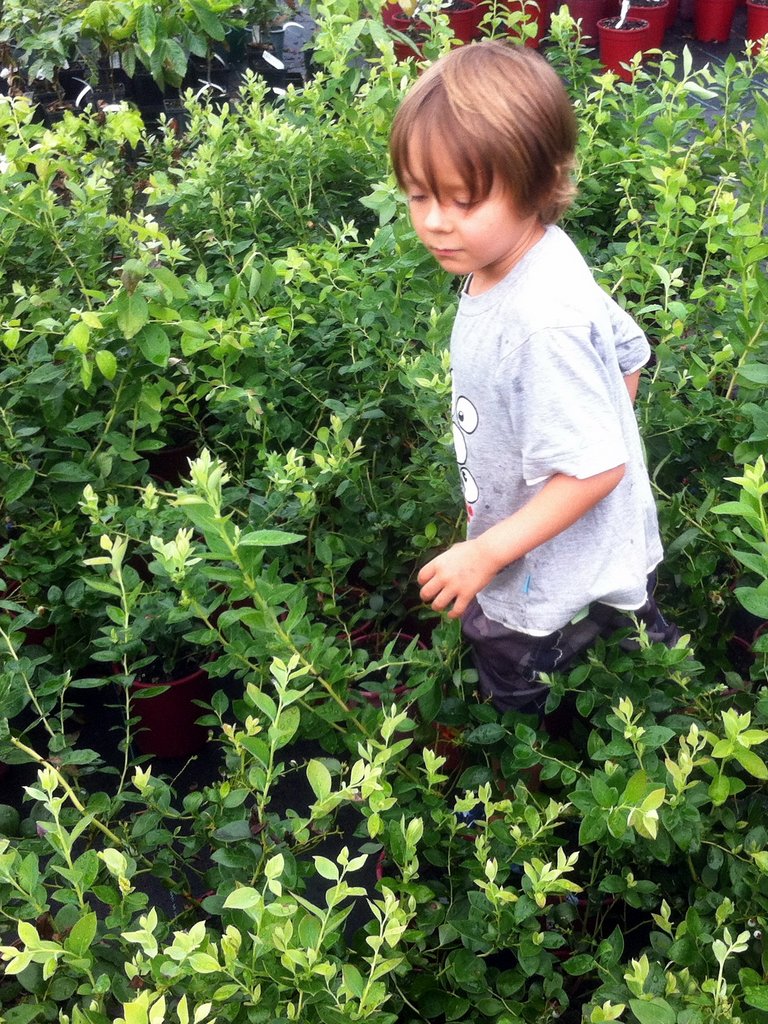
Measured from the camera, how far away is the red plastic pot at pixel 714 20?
24.6ft

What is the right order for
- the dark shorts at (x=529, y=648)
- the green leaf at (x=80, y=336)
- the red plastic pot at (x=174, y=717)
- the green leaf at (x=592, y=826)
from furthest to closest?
the red plastic pot at (x=174, y=717), the green leaf at (x=80, y=336), the dark shorts at (x=529, y=648), the green leaf at (x=592, y=826)

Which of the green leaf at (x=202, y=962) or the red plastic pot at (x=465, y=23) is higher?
the green leaf at (x=202, y=962)

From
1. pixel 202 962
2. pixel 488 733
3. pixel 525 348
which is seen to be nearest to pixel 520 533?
pixel 525 348

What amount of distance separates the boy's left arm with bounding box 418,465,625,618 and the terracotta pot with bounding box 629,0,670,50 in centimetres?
712

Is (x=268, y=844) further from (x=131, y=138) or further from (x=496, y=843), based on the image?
(x=131, y=138)

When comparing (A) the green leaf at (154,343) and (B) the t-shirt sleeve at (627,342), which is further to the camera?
(A) the green leaf at (154,343)

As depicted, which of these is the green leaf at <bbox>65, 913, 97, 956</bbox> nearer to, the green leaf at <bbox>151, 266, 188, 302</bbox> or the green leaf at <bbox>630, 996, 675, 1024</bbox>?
the green leaf at <bbox>630, 996, 675, 1024</bbox>

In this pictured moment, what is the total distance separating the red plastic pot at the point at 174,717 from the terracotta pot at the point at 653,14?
6897 mm

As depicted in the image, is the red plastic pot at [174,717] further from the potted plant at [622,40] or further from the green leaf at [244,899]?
the potted plant at [622,40]

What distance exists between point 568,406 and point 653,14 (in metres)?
7.27

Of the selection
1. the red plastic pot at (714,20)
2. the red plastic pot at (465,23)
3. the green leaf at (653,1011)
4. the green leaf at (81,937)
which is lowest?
the red plastic pot at (714,20)

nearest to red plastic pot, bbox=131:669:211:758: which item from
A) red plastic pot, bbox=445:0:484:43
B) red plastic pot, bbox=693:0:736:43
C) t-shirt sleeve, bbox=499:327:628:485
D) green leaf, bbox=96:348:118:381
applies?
green leaf, bbox=96:348:118:381

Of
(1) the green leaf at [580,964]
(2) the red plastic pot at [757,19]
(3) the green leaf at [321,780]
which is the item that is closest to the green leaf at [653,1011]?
(1) the green leaf at [580,964]

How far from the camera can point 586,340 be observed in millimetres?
1369
